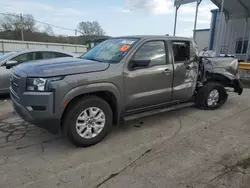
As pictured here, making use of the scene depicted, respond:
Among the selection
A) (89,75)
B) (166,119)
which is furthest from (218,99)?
(89,75)

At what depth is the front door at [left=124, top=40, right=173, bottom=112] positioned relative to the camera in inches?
146

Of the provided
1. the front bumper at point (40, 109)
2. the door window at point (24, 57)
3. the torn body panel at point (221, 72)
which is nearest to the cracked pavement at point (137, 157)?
the front bumper at point (40, 109)

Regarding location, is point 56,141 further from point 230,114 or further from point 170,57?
point 230,114

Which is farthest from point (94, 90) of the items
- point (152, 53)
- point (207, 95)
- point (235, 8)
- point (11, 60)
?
point (235, 8)

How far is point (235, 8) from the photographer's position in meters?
15.0

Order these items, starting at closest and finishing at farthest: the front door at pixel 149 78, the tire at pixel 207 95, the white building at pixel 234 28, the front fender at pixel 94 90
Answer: the front fender at pixel 94 90, the front door at pixel 149 78, the tire at pixel 207 95, the white building at pixel 234 28

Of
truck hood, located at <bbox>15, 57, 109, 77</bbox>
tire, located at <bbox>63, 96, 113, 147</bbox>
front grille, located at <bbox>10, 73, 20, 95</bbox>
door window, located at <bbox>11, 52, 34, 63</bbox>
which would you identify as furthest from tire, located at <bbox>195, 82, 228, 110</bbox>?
door window, located at <bbox>11, 52, 34, 63</bbox>

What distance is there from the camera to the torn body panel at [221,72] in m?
5.57

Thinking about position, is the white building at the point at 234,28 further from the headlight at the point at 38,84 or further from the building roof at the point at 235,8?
the headlight at the point at 38,84

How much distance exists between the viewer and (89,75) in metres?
3.23

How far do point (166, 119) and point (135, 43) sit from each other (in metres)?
1.87

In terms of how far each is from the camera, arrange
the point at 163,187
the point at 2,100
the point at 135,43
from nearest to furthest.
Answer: the point at 163,187, the point at 135,43, the point at 2,100

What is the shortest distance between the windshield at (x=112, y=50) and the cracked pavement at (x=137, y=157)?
4.60 ft

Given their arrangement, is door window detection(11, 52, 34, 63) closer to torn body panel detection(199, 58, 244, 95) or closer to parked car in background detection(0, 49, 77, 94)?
parked car in background detection(0, 49, 77, 94)
